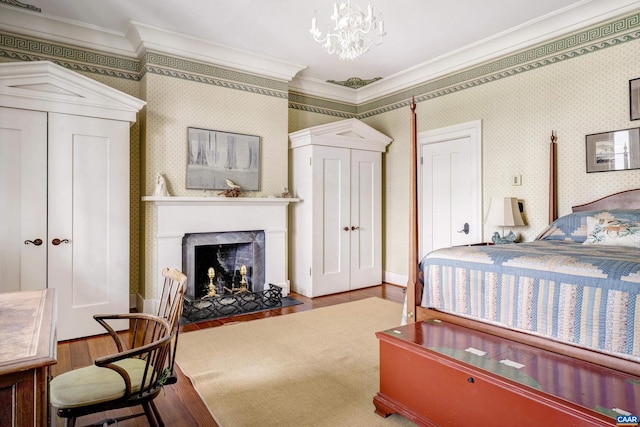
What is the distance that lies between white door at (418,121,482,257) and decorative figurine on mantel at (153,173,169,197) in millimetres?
3217

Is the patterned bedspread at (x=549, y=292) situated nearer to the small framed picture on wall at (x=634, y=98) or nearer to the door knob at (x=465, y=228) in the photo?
the small framed picture on wall at (x=634, y=98)

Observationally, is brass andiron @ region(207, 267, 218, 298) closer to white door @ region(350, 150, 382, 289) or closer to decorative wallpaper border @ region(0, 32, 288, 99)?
white door @ region(350, 150, 382, 289)

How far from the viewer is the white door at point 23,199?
121 inches

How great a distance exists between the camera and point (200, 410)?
2.22 metres

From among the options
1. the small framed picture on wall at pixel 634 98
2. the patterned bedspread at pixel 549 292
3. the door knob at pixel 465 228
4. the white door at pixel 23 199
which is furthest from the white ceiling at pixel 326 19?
the patterned bedspread at pixel 549 292

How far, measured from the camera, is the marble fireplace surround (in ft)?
13.4

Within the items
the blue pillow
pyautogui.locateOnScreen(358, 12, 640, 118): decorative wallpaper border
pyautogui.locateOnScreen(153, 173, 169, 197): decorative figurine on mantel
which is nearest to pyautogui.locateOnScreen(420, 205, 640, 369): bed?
the blue pillow

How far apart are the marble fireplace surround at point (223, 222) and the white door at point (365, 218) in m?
0.96

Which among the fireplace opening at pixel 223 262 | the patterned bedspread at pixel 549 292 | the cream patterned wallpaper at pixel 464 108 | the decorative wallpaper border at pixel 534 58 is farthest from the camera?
the fireplace opening at pixel 223 262

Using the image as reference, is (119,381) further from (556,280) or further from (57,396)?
(556,280)

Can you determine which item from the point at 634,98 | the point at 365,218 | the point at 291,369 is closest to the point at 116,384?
the point at 291,369

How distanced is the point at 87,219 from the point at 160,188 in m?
0.81

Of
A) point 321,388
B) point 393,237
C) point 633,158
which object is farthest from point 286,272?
point 633,158

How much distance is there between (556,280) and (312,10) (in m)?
3.10
